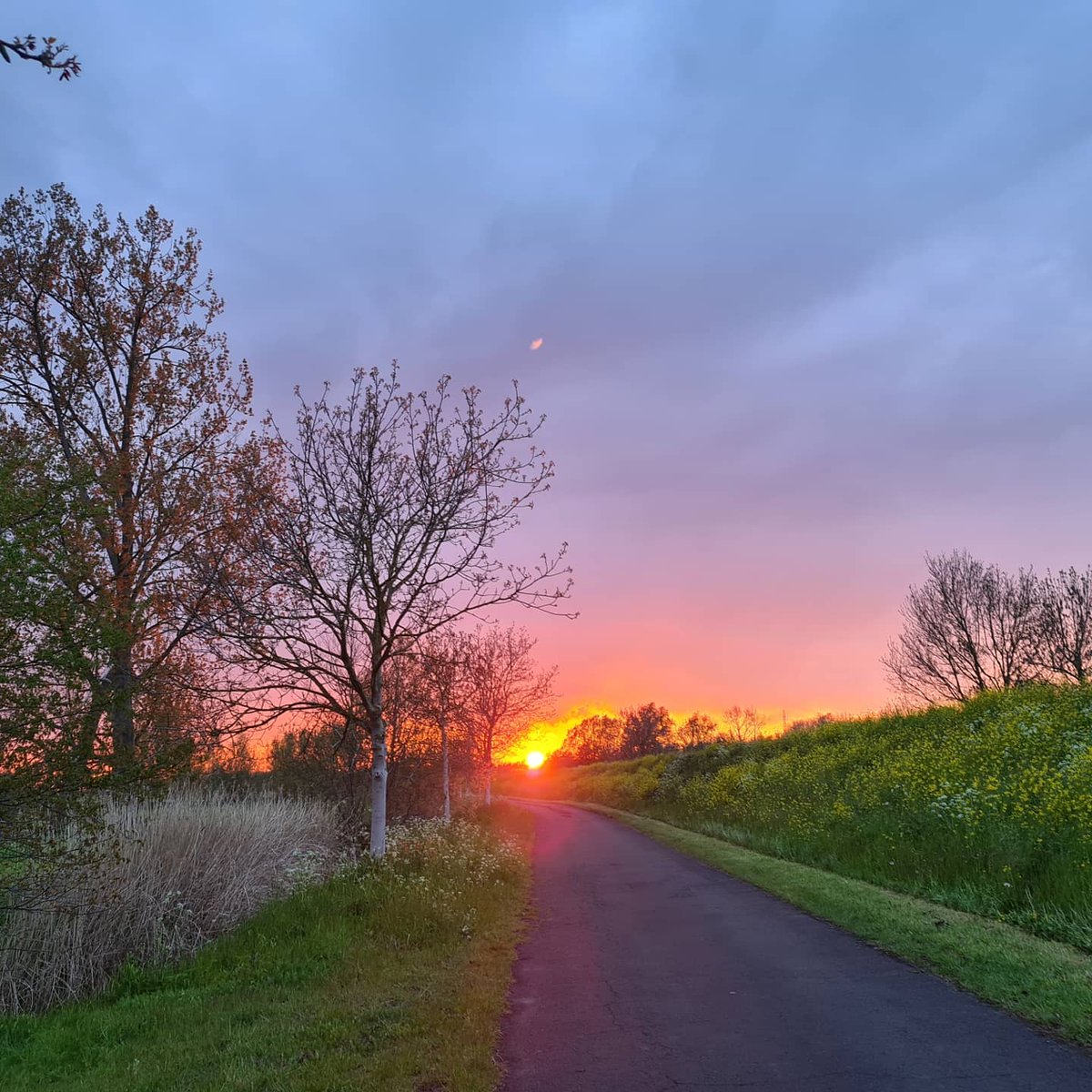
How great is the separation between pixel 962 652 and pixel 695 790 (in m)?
12.9

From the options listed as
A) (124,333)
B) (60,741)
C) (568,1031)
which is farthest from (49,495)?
(124,333)

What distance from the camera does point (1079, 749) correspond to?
1215cm

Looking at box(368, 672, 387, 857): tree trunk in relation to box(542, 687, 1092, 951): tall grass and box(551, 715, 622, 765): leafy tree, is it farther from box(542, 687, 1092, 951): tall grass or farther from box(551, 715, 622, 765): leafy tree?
box(551, 715, 622, 765): leafy tree

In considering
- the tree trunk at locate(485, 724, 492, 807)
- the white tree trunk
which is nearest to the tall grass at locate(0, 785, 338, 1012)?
the white tree trunk

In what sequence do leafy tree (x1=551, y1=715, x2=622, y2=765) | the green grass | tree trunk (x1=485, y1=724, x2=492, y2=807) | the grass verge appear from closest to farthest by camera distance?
the green grass < the grass verge < tree trunk (x1=485, y1=724, x2=492, y2=807) < leafy tree (x1=551, y1=715, x2=622, y2=765)

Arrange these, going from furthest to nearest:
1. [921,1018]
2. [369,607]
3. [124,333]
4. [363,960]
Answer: [124,333]
[369,607]
[363,960]
[921,1018]

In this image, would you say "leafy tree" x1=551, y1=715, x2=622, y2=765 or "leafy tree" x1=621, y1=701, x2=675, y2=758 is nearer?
"leafy tree" x1=621, y1=701, x2=675, y2=758

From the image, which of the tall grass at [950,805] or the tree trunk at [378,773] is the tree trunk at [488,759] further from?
the tree trunk at [378,773]

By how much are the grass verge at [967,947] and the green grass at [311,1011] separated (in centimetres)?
416

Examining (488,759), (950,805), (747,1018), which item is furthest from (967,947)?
(488,759)

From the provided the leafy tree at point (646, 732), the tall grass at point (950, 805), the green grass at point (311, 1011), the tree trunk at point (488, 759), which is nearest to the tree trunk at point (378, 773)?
the green grass at point (311, 1011)

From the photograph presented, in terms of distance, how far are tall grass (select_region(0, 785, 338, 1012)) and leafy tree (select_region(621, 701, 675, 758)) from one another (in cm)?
6210

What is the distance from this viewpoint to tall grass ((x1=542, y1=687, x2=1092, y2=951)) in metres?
8.98

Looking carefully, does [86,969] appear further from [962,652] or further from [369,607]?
[962,652]
